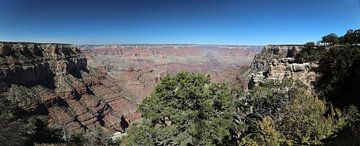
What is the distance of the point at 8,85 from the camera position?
56719 mm

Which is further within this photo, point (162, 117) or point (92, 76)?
point (92, 76)

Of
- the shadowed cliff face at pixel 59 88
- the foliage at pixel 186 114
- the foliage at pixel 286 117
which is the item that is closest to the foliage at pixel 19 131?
the foliage at pixel 186 114

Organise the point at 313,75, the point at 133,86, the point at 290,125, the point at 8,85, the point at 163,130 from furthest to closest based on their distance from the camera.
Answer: the point at 133,86
the point at 8,85
the point at 313,75
the point at 163,130
the point at 290,125

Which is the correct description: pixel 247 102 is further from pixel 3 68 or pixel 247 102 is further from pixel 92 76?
pixel 92 76

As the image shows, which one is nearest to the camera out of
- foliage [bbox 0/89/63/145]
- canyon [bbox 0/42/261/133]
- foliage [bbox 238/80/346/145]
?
foliage [bbox 238/80/346/145]

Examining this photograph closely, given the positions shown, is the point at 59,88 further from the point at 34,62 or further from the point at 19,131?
the point at 19,131

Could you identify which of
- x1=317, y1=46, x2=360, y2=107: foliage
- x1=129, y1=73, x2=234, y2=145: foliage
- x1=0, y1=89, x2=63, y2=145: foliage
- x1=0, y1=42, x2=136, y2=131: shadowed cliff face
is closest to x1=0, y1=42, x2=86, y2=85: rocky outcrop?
x1=0, y1=42, x2=136, y2=131: shadowed cliff face

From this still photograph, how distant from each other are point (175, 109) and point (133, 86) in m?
109

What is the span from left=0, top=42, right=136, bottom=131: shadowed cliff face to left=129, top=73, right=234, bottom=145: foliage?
3445cm

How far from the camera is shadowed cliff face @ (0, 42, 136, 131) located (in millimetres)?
58719

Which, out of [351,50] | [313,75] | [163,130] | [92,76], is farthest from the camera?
[92,76]

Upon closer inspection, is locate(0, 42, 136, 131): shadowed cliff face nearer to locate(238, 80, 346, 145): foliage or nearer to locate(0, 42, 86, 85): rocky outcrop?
locate(0, 42, 86, 85): rocky outcrop

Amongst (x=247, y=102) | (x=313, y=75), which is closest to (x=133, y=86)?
(x=313, y=75)

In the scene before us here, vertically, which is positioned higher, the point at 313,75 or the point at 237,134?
the point at 313,75
